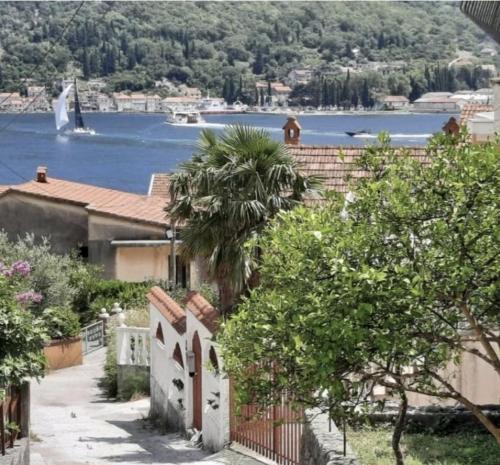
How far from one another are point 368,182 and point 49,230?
3255 centimetres

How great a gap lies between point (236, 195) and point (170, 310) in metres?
3.20

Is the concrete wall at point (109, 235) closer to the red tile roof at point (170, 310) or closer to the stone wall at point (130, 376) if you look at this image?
the stone wall at point (130, 376)

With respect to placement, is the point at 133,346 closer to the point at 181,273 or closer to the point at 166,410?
the point at 166,410

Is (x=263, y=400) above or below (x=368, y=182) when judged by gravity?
below

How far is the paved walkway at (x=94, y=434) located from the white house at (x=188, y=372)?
1.17 feet

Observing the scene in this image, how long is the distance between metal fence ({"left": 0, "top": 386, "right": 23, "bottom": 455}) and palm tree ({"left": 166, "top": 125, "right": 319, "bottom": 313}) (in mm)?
4831

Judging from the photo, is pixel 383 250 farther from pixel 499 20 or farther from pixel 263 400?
pixel 499 20

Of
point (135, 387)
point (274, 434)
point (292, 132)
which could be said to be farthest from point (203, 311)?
point (292, 132)

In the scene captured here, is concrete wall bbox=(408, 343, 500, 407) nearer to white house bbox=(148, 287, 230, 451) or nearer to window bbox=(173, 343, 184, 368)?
white house bbox=(148, 287, 230, 451)

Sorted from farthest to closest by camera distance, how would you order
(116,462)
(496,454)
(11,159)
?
(11,159)
(116,462)
(496,454)

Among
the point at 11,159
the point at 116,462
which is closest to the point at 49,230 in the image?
the point at 116,462

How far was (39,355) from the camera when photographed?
14539mm

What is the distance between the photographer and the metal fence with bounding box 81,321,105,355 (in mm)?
32375

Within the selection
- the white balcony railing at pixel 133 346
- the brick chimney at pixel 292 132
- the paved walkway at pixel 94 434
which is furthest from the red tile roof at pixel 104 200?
the white balcony railing at pixel 133 346
